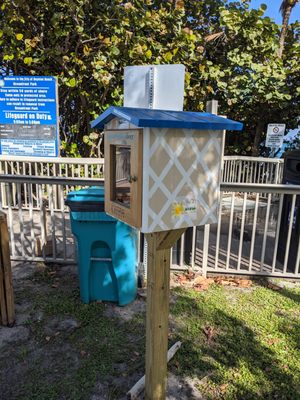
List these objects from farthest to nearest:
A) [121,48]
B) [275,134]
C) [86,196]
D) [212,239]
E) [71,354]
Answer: [275,134] → [121,48] → [212,239] → [86,196] → [71,354]

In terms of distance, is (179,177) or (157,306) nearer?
(179,177)

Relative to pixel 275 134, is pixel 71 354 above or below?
below

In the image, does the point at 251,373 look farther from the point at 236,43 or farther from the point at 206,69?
the point at 236,43

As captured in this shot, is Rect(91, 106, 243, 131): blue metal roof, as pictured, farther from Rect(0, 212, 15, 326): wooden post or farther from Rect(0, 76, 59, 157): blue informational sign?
Rect(0, 76, 59, 157): blue informational sign

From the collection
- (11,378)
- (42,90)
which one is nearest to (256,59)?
(42,90)

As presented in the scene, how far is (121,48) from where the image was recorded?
592cm

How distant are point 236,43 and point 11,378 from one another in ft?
30.1

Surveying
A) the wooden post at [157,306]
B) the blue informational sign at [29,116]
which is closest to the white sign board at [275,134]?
the blue informational sign at [29,116]

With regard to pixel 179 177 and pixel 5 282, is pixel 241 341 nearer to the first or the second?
pixel 179 177

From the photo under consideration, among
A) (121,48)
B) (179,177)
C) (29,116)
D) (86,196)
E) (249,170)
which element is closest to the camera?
(179,177)

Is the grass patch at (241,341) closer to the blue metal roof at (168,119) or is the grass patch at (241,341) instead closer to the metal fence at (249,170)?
the blue metal roof at (168,119)

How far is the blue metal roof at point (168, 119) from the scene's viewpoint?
1367 millimetres

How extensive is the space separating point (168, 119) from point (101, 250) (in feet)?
5.42

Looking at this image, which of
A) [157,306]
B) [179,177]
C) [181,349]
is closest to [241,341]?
[181,349]
